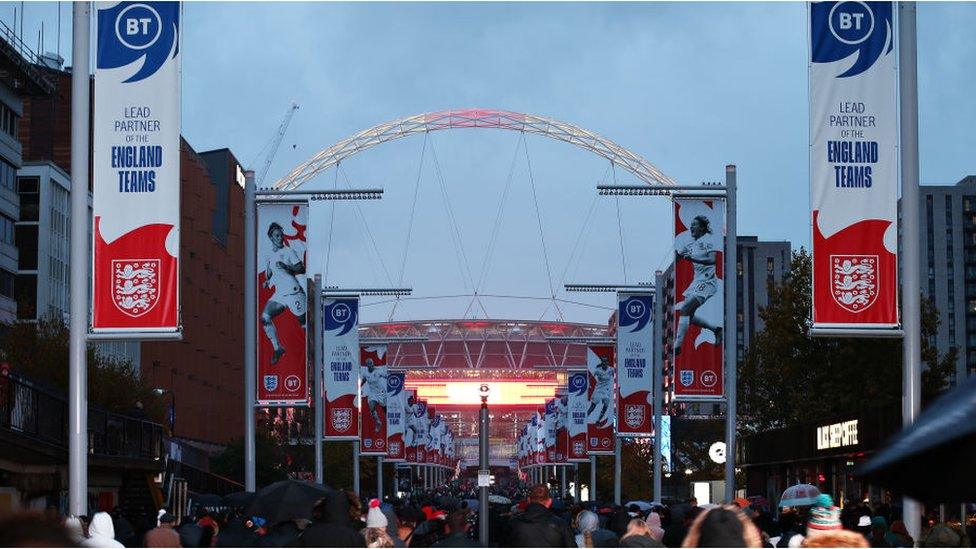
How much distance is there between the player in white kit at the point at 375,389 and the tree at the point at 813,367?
1867 centimetres

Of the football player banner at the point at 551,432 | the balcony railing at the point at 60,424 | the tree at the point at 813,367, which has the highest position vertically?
the tree at the point at 813,367

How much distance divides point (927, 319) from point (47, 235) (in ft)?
173

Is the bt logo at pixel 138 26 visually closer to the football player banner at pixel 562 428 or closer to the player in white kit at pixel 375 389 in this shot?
the player in white kit at pixel 375 389

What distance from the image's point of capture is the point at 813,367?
244ft

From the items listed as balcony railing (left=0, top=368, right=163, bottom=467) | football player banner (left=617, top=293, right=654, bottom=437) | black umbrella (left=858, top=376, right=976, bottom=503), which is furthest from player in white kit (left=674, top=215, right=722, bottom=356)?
black umbrella (left=858, top=376, right=976, bottom=503)

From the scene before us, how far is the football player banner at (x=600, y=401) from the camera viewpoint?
62.2 metres

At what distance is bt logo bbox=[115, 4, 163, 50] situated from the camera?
63.6 feet

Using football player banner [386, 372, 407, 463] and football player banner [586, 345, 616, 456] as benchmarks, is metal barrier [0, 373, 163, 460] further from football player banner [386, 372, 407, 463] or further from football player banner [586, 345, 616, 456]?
football player banner [386, 372, 407, 463]

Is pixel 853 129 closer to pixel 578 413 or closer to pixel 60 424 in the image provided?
pixel 60 424

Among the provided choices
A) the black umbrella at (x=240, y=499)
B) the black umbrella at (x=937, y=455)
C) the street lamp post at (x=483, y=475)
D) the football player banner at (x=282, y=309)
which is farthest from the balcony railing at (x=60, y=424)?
the black umbrella at (x=937, y=455)

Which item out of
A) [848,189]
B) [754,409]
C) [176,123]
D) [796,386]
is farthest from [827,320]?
[754,409]

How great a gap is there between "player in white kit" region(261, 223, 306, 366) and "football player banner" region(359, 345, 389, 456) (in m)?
26.7

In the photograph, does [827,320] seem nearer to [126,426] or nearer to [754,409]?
[126,426]

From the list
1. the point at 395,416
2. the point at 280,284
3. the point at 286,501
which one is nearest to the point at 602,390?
the point at 395,416
